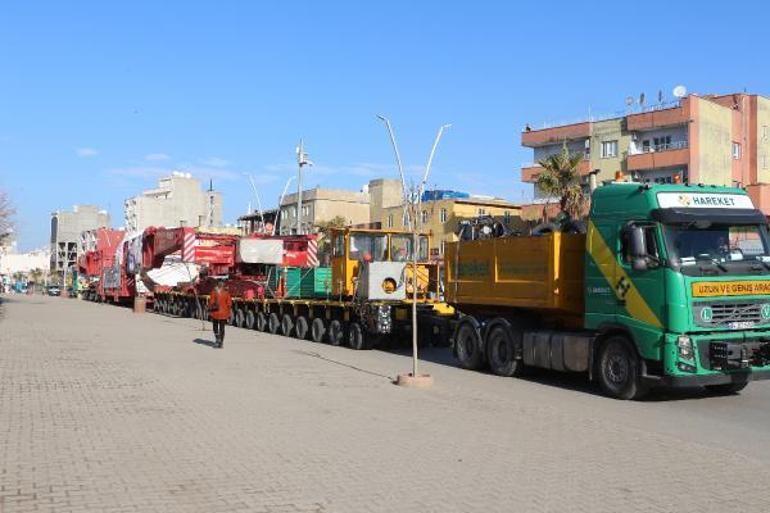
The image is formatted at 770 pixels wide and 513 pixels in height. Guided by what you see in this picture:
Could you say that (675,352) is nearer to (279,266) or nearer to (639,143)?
(279,266)

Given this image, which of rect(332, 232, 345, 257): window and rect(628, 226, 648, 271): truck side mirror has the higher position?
rect(332, 232, 345, 257): window

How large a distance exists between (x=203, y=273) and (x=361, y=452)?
87.3 feet

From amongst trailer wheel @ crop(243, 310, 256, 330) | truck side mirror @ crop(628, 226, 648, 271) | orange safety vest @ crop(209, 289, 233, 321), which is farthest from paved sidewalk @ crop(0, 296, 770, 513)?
trailer wheel @ crop(243, 310, 256, 330)

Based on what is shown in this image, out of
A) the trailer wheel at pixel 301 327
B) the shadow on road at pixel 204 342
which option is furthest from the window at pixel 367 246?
the shadow on road at pixel 204 342

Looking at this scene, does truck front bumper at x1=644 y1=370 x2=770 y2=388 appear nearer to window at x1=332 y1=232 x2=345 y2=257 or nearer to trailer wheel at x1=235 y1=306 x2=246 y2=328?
window at x1=332 y1=232 x2=345 y2=257

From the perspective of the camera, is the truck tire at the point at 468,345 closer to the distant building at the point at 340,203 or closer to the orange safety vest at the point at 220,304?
the orange safety vest at the point at 220,304

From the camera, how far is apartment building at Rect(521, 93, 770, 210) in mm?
48406

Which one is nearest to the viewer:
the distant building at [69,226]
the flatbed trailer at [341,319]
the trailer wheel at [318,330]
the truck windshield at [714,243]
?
the truck windshield at [714,243]

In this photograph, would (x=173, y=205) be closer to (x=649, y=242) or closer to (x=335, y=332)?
(x=335, y=332)

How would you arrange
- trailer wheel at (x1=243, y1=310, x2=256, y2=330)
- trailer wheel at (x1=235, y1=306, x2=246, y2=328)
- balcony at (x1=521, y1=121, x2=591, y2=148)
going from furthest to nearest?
balcony at (x1=521, y1=121, x2=591, y2=148) → trailer wheel at (x1=235, y1=306, x2=246, y2=328) → trailer wheel at (x1=243, y1=310, x2=256, y2=330)

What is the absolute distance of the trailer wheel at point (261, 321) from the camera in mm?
27578

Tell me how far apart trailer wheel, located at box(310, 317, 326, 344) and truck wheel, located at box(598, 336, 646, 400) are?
11.6 meters

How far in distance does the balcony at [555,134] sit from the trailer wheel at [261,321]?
1326 inches

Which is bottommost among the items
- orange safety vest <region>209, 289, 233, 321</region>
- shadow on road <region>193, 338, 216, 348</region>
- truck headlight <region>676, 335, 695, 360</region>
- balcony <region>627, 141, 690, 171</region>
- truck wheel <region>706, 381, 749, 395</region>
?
truck wheel <region>706, 381, 749, 395</region>
